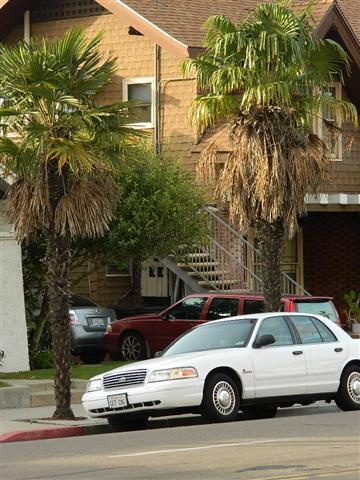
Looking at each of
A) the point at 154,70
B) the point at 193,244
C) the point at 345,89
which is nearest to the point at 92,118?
the point at 193,244

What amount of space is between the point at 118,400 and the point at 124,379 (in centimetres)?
34

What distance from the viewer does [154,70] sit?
32406 mm

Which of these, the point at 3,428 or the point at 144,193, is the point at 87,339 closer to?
the point at 144,193

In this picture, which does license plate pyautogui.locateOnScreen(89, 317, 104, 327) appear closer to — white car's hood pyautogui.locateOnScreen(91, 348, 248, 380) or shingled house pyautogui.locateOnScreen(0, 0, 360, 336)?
shingled house pyautogui.locateOnScreen(0, 0, 360, 336)

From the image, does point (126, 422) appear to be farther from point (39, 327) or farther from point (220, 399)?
point (39, 327)

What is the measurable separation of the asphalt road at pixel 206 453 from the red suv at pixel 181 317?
7.78m

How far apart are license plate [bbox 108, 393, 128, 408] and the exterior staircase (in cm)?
1140

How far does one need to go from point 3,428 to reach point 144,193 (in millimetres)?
9373

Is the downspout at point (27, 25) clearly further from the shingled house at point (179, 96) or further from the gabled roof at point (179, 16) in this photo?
A: the gabled roof at point (179, 16)

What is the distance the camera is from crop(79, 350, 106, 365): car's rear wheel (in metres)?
28.4

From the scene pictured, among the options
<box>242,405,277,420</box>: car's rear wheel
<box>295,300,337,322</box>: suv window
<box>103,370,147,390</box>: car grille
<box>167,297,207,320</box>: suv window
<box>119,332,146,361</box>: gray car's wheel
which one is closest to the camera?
<box>103,370,147,390</box>: car grille

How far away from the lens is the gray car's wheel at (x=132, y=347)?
27422 millimetres

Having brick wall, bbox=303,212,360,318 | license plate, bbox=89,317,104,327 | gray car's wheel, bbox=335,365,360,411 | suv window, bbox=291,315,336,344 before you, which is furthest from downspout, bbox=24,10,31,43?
gray car's wheel, bbox=335,365,360,411

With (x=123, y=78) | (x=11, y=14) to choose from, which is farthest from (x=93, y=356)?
(x=11, y=14)
